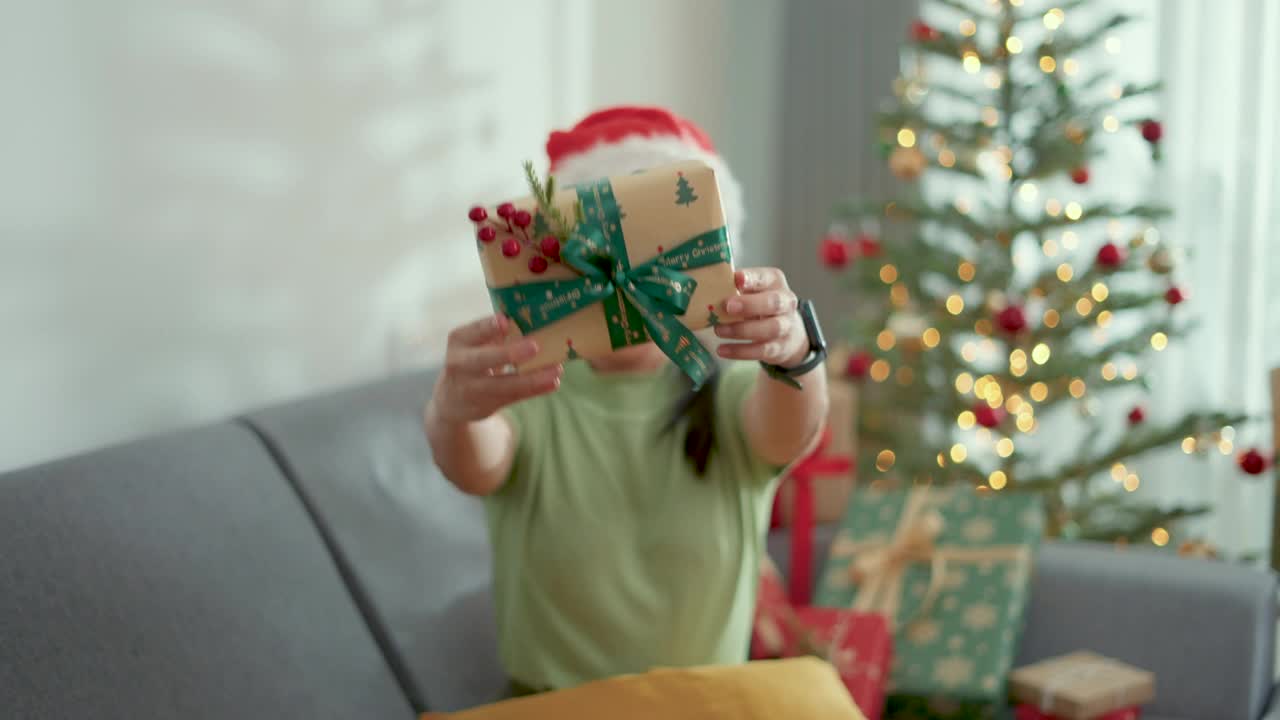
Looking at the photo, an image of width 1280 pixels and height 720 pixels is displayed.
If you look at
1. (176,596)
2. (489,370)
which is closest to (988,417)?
(489,370)

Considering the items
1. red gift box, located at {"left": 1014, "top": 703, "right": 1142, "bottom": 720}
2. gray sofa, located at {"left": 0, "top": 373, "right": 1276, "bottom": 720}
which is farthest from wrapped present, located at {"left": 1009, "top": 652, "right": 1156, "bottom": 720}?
gray sofa, located at {"left": 0, "top": 373, "right": 1276, "bottom": 720}

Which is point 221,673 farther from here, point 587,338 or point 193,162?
point 193,162

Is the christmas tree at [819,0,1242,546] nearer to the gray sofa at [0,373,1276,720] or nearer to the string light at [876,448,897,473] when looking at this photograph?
the string light at [876,448,897,473]

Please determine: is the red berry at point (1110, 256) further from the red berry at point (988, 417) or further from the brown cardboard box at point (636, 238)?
the brown cardboard box at point (636, 238)

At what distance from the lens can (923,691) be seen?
1.88 m

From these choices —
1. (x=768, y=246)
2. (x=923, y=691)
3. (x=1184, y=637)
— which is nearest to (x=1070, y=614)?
Result: (x=1184, y=637)

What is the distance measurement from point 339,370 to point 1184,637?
1362 mm

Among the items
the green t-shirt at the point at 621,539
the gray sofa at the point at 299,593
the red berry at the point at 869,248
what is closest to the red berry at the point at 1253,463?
the gray sofa at the point at 299,593

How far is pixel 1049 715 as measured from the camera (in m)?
1.75

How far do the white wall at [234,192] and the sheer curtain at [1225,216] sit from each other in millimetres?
1668

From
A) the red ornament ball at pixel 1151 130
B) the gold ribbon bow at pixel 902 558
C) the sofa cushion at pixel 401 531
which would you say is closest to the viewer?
the sofa cushion at pixel 401 531

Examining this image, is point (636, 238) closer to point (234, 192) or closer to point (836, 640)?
point (234, 192)

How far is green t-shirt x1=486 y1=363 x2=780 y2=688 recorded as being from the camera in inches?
53.9

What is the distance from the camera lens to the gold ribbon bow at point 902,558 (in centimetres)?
204
